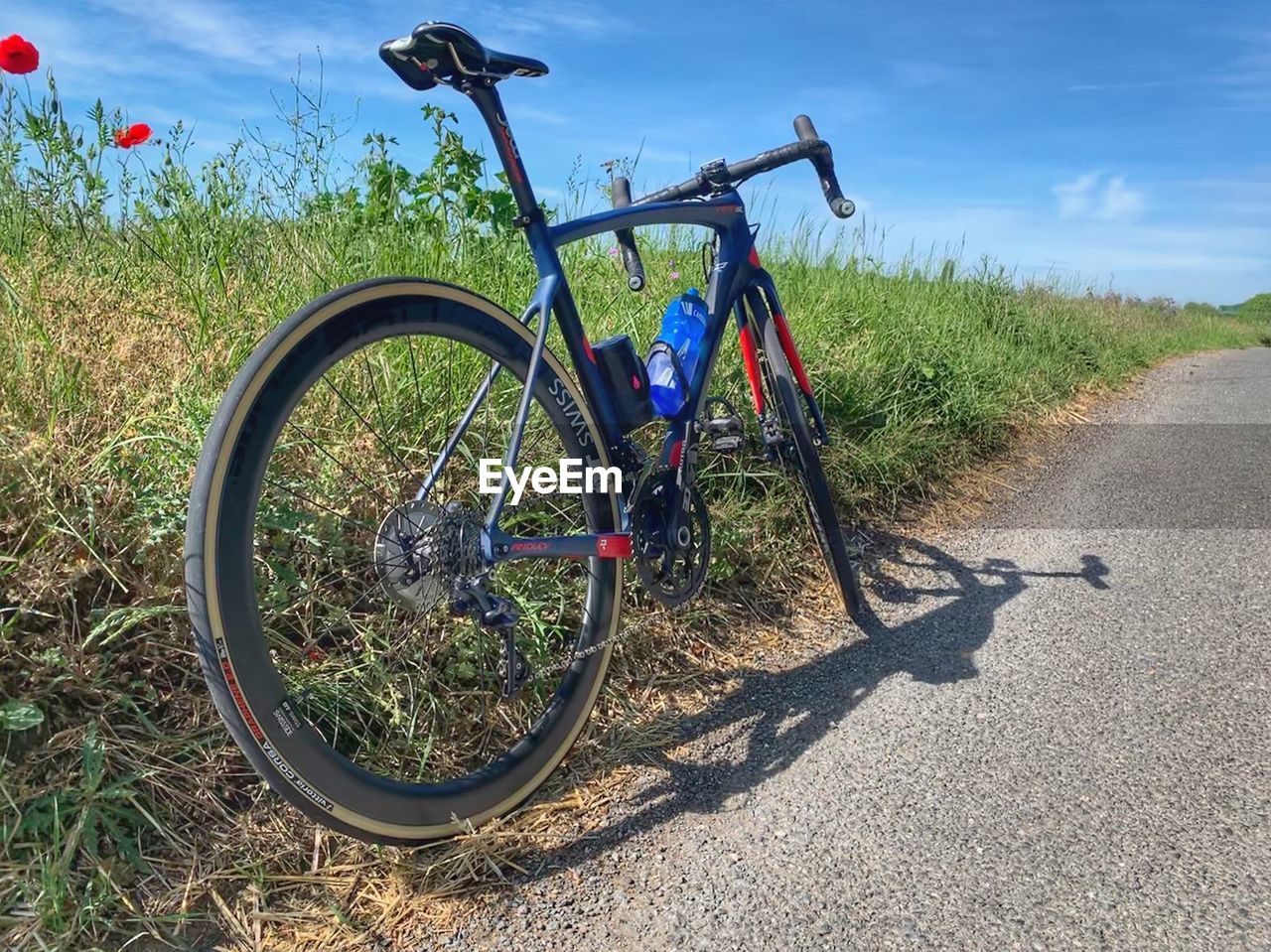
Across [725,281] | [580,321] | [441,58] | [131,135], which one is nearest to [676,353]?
[580,321]

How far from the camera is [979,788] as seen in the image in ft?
7.26

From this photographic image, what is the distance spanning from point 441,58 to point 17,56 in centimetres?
142

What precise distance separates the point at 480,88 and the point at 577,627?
1467mm

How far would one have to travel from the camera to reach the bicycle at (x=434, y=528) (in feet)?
5.44

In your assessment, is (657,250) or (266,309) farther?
(657,250)

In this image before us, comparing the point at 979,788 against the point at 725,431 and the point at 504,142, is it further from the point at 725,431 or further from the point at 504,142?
the point at 504,142

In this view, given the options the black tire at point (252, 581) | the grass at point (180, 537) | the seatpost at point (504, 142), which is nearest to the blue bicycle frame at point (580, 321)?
the seatpost at point (504, 142)

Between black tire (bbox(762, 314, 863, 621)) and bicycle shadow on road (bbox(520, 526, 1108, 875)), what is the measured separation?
0.20 meters

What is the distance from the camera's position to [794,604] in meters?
3.34

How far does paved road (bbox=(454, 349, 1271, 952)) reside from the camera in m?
1.78

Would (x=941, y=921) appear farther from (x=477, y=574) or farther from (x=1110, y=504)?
(x=1110, y=504)

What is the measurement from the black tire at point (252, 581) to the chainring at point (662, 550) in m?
0.60

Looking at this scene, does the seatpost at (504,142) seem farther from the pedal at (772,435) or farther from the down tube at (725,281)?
the pedal at (772,435)

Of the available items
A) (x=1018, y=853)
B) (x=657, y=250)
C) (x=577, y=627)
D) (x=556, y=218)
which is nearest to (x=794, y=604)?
(x=577, y=627)
